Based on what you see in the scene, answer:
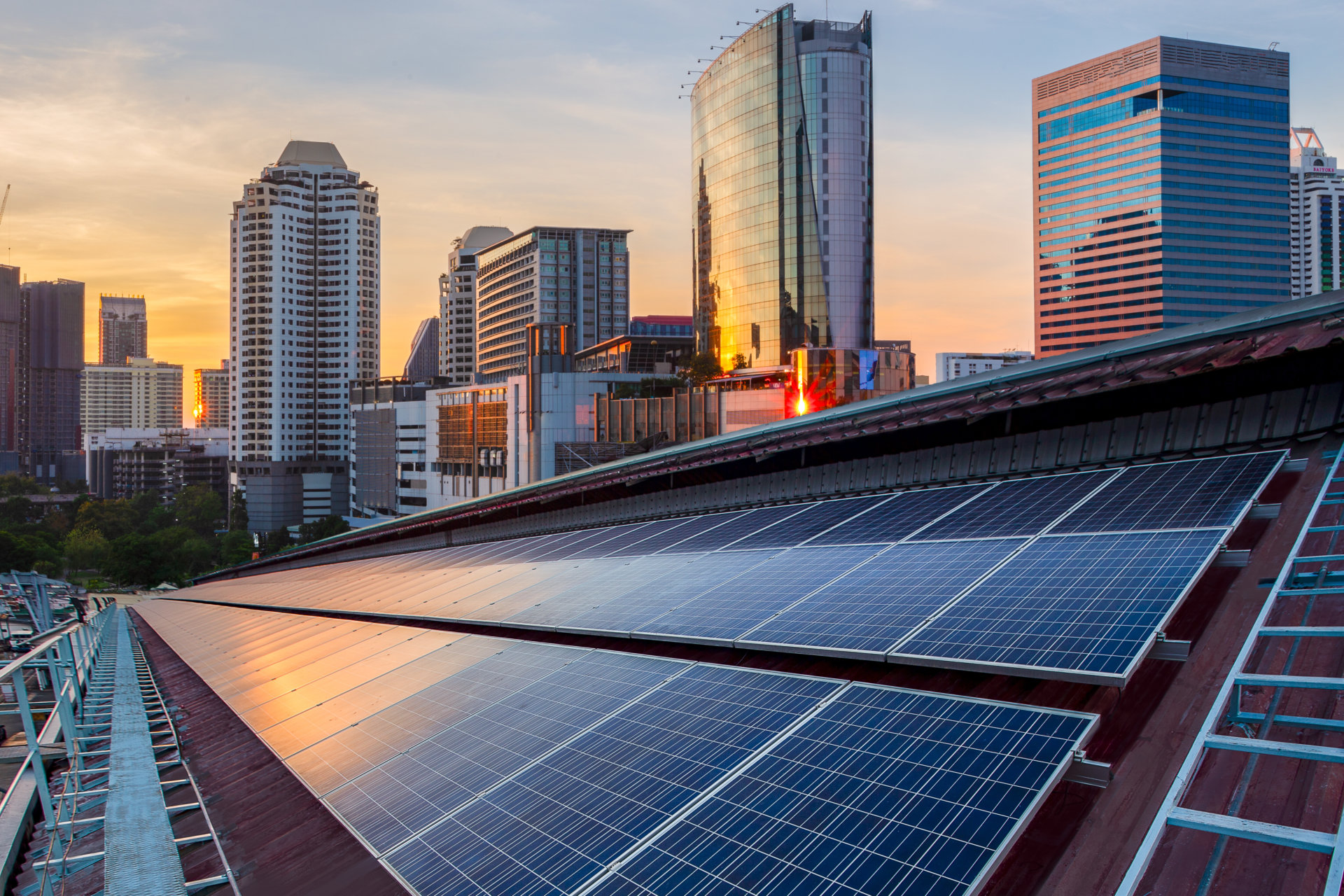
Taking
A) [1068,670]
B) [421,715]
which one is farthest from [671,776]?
[421,715]

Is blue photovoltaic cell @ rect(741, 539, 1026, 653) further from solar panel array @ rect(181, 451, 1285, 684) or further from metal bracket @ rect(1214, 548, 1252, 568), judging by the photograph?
metal bracket @ rect(1214, 548, 1252, 568)

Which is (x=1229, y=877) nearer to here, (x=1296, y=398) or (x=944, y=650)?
(x=944, y=650)

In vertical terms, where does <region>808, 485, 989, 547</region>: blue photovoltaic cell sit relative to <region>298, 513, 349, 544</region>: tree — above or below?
above

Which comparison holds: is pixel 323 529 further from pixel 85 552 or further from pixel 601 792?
pixel 601 792

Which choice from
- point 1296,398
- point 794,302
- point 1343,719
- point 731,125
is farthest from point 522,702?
point 731,125

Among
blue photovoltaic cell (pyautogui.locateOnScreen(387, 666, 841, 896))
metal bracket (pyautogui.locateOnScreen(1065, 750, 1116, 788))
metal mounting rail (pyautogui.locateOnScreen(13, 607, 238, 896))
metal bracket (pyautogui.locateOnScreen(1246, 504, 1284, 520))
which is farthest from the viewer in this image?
metal bracket (pyautogui.locateOnScreen(1246, 504, 1284, 520))

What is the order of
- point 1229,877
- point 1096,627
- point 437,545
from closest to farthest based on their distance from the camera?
point 1229,877 → point 1096,627 → point 437,545

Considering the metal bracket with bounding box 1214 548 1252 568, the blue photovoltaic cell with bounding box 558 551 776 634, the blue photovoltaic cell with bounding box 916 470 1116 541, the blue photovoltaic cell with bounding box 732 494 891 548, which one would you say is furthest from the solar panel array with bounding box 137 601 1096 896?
the blue photovoltaic cell with bounding box 732 494 891 548
